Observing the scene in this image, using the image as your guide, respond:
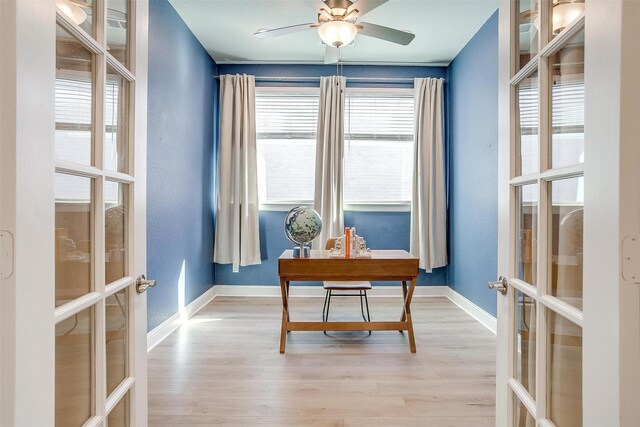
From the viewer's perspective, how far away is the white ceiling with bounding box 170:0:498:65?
328cm

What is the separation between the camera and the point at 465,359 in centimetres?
264

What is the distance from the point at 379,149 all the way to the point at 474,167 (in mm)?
1212

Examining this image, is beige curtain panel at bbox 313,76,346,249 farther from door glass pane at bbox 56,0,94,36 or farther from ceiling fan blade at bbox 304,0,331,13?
door glass pane at bbox 56,0,94,36

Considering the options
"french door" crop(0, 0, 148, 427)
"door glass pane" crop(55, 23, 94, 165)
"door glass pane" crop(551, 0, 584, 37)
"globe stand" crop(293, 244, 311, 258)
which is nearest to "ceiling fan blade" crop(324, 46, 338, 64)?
"globe stand" crop(293, 244, 311, 258)

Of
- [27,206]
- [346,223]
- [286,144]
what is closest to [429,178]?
[346,223]

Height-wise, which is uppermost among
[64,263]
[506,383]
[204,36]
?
[204,36]

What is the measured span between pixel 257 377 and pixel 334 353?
62 cm

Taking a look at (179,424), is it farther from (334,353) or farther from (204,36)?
(204,36)

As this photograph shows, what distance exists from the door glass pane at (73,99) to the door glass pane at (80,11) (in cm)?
5

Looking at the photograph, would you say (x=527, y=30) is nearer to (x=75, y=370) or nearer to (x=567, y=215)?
(x=567, y=215)

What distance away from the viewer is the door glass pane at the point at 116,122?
110cm

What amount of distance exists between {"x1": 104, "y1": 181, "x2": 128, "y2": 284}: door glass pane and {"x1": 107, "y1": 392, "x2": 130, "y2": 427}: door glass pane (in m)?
0.38

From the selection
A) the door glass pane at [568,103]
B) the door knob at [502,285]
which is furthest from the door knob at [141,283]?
the door glass pane at [568,103]
